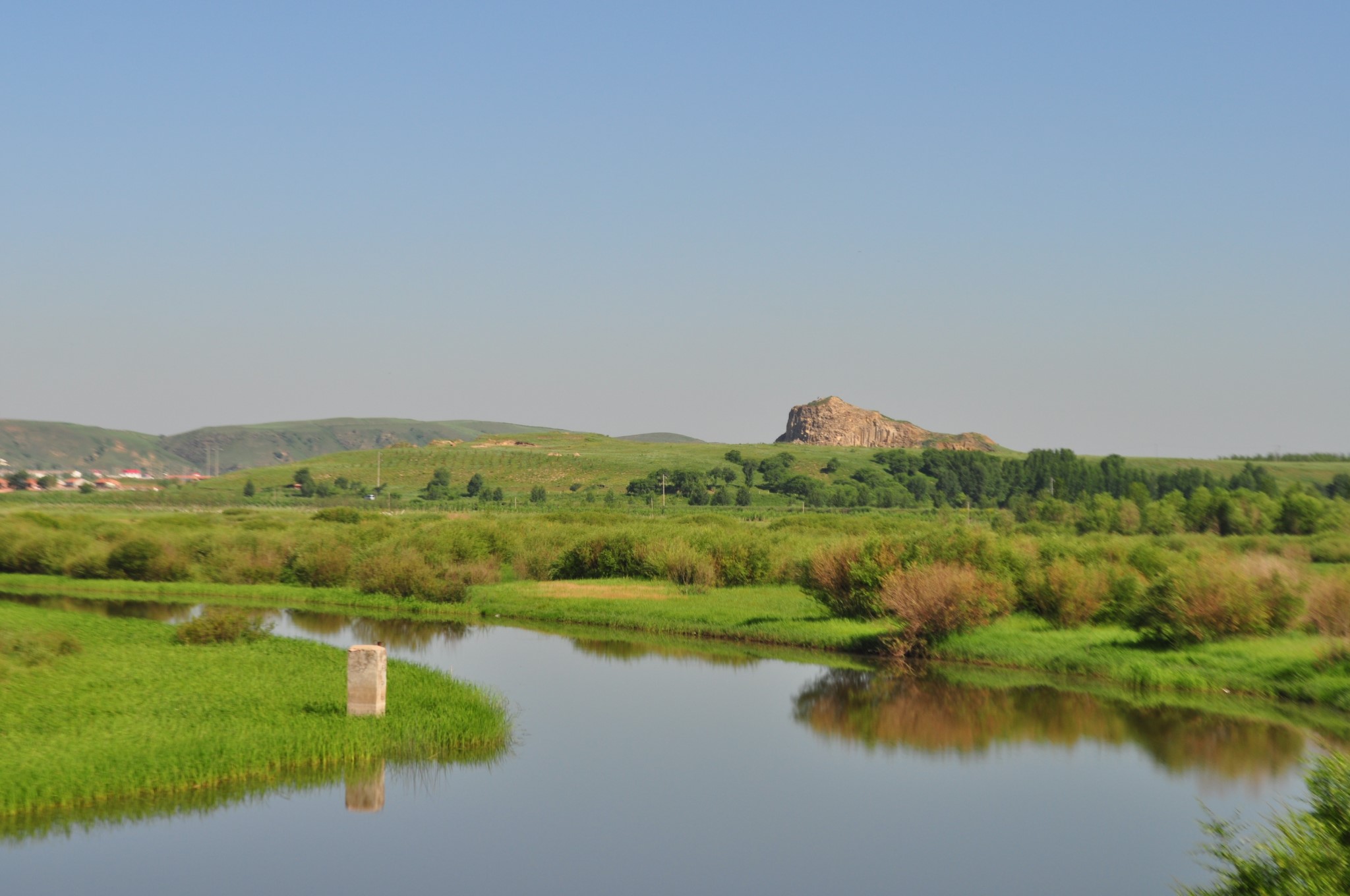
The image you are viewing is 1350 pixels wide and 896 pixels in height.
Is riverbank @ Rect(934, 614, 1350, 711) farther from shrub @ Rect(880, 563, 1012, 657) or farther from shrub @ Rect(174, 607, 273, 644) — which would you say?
shrub @ Rect(174, 607, 273, 644)

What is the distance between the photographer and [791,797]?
17797 millimetres

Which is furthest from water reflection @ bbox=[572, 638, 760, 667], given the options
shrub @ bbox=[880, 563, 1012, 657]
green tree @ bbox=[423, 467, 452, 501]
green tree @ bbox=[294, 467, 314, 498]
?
green tree @ bbox=[294, 467, 314, 498]

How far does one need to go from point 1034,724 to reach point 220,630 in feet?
61.0

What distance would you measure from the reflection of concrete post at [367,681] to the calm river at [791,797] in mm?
2083

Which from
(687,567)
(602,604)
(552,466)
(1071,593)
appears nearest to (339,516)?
(687,567)

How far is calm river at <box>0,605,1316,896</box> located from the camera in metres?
13.8

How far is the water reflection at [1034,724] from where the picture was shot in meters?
20.3

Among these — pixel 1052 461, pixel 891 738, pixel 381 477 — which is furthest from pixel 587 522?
pixel 381 477

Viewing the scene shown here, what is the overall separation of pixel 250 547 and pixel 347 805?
123 feet

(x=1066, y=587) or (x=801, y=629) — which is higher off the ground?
(x=1066, y=587)

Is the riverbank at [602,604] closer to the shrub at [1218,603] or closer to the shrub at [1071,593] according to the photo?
the shrub at [1071,593]

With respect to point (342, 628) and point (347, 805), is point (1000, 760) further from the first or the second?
point (342, 628)

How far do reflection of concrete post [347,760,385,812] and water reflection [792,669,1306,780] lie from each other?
855 cm

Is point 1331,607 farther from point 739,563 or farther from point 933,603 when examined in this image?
point 739,563
